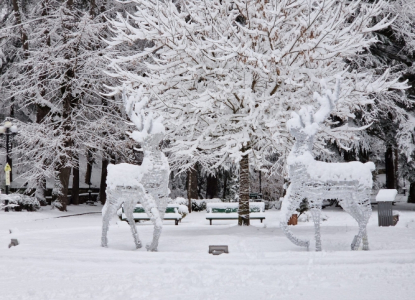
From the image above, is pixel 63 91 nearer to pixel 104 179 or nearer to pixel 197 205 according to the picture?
pixel 104 179

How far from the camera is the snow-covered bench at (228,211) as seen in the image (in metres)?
17.6

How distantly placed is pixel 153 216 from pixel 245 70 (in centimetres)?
515

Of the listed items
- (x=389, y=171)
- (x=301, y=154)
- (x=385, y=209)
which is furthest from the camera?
(x=389, y=171)

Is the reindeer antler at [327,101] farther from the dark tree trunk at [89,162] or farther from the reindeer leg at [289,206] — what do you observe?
the dark tree trunk at [89,162]

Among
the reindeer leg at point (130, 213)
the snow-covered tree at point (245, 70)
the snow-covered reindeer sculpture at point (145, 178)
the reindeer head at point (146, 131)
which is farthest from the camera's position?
the snow-covered tree at point (245, 70)

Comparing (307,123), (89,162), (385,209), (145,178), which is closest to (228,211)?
(385,209)

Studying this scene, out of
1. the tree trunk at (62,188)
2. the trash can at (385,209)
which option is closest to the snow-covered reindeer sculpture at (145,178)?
the trash can at (385,209)

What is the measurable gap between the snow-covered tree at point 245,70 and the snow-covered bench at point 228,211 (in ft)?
11.5

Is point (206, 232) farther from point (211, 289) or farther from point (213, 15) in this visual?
point (211, 289)

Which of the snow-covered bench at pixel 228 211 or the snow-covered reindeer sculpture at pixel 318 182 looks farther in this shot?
the snow-covered bench at pixel 228 211

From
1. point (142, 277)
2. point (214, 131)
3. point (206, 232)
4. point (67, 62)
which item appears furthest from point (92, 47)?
point (142, 277)

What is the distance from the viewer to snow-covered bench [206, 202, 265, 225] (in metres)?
17.6

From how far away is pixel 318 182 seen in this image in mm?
9602

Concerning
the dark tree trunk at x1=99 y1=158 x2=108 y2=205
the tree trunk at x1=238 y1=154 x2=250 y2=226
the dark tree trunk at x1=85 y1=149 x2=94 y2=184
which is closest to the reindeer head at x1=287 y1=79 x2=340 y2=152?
the tree trunk at x1=238 y1=154 x2=250 y2=226
